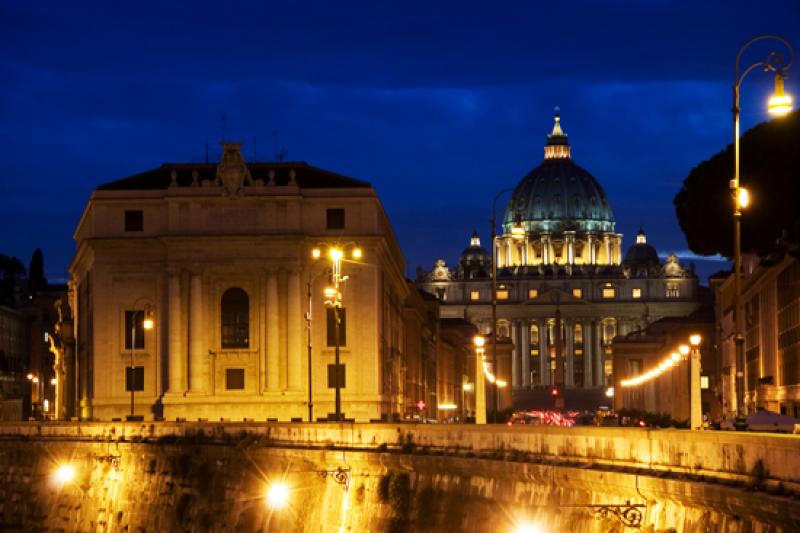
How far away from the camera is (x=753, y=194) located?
59.9 meters

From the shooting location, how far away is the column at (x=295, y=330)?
333 feet

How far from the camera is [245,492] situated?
59844 mm

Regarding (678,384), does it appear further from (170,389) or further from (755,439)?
(755,439)

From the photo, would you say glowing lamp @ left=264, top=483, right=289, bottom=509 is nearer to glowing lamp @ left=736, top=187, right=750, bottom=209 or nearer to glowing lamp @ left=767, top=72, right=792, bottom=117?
glowing lamp @ left=736, top=187, right=750, bottom=209

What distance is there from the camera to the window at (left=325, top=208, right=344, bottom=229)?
103688 mm

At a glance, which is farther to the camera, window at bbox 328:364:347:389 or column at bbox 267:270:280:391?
window at bbox 328:364:347:389

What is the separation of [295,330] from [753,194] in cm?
4564

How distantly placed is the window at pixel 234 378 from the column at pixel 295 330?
2.79 metres

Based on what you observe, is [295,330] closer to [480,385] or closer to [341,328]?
[341,328]

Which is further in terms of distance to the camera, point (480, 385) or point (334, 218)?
point (334, 218)

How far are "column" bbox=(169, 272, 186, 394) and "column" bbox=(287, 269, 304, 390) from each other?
5.92m

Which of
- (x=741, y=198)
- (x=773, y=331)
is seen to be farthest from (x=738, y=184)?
(x=773, y=331)

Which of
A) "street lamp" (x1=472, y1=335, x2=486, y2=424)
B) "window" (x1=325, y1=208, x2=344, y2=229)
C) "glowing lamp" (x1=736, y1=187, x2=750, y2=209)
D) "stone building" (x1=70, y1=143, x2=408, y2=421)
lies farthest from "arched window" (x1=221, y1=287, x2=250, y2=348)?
"glowing lamp" (x1=736, y1=187, x2=750, y2=209)

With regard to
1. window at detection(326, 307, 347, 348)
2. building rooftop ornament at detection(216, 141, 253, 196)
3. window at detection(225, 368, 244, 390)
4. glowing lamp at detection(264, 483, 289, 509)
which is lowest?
glowing lamp at detection(264, 483, 289, 509)
